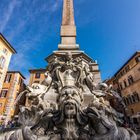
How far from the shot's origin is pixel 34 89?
157 inches

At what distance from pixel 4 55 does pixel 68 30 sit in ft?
72.5

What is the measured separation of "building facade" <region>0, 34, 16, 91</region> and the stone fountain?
21696 millimetres

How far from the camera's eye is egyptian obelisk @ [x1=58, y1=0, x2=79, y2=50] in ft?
18.8

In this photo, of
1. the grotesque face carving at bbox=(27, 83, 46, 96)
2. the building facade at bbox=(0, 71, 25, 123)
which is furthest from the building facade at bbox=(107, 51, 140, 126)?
the grotesque face carving at bbox=(27, 83, 46, 96)

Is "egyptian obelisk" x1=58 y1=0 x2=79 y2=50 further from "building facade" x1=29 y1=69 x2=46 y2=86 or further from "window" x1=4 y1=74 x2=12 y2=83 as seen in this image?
"window" x1=4 y1=74 x2=12 y2=83

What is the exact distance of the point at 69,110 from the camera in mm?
2791

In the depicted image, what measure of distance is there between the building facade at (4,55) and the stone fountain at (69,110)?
21.7 metres

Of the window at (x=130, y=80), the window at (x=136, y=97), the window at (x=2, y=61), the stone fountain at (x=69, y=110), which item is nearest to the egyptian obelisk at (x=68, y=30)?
the stone fountain at (x=69, y=110)

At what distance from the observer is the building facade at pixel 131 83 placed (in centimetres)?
2278

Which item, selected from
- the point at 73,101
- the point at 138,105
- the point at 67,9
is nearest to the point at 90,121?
the point at 73,101

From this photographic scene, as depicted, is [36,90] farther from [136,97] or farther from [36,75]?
[36,75]

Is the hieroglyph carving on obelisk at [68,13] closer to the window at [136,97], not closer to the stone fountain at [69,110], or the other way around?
the stone fountain at [69,110]

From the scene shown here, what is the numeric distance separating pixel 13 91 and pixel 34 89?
25024 mm

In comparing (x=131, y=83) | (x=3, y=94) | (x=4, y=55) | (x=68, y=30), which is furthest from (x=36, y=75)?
(x=68, y=30)
